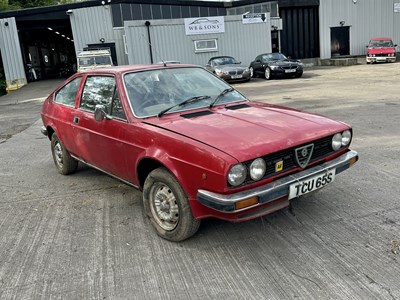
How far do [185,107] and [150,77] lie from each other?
58cm

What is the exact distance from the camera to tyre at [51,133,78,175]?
17.6ft

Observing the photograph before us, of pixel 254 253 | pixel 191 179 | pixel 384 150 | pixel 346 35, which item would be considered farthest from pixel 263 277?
pixel 346 35

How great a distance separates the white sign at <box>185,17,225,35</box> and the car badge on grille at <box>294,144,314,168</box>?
23880 mm

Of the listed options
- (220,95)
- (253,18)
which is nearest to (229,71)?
(253,18)

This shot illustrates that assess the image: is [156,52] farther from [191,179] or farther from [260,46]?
[191,179]

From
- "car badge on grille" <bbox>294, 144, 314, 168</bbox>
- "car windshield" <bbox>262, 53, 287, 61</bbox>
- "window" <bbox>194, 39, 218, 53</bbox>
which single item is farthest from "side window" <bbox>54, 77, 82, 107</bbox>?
"window" <bbox>194, 39, 218, 53</bbox>

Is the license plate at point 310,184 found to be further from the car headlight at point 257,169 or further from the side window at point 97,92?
the side window at point 97,92

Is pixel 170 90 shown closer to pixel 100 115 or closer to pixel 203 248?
pixel 100 115

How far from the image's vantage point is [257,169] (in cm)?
294

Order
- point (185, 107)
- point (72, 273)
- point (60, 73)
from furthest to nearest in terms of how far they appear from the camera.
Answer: point (60, 73)
point (185, 107)
point (72, 273)

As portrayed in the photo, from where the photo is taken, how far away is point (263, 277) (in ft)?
9.26

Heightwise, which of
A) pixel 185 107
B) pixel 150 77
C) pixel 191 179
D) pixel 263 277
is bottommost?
pixel 263 277

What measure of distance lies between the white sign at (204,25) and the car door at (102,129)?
22.3m

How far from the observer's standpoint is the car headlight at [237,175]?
283 centimetres
